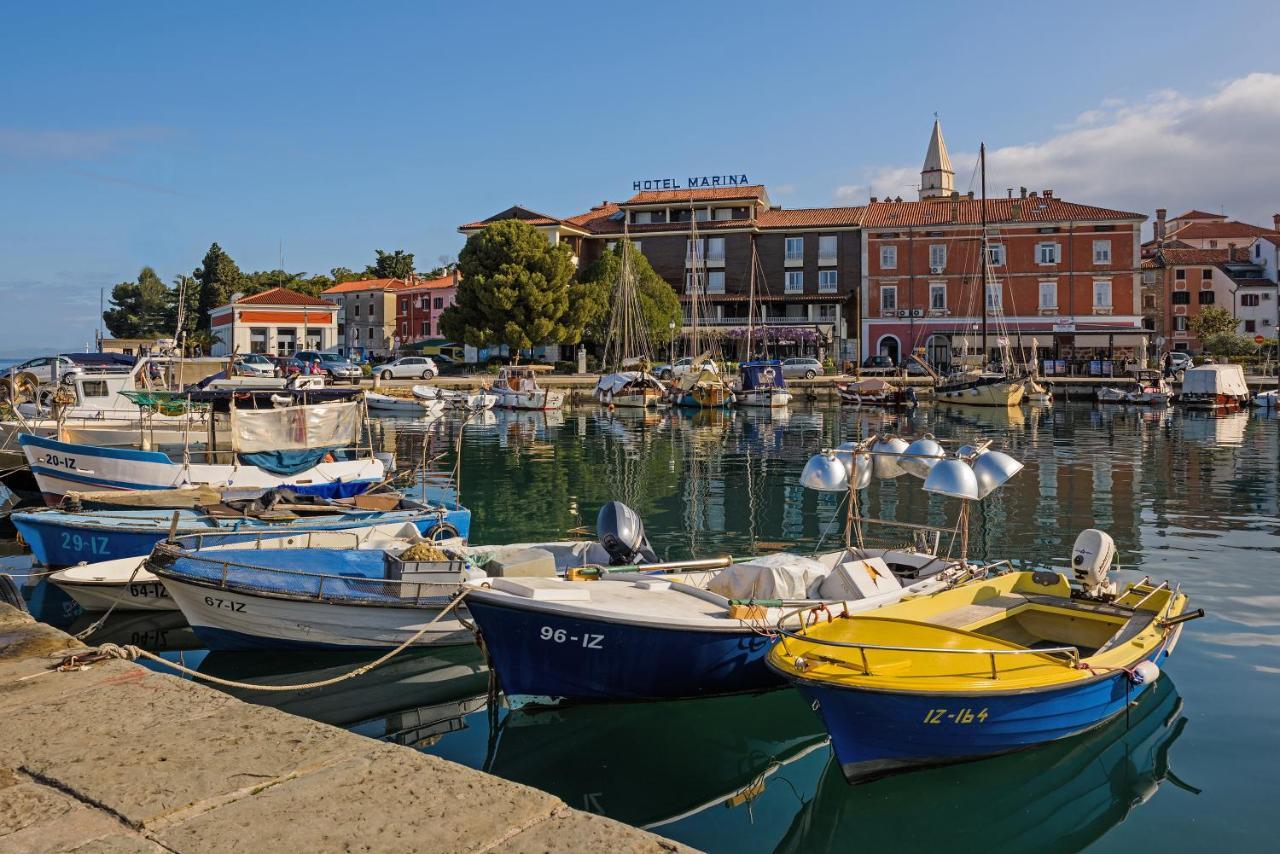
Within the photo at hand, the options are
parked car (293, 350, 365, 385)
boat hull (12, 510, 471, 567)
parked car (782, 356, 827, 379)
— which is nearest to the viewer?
boat hull (12, 510, 471, 567)

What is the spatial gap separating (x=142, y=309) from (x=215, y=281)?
1915 cm

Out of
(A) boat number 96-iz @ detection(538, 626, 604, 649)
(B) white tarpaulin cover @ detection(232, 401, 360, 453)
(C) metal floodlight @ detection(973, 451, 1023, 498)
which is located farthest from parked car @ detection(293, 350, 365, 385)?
(A) boat number 96-iz @ detection(538, 626, 604, 649)

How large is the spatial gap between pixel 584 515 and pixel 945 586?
42.7ft

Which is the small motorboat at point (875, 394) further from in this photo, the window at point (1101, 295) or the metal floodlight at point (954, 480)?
the metal floodlight at point (954, 480)

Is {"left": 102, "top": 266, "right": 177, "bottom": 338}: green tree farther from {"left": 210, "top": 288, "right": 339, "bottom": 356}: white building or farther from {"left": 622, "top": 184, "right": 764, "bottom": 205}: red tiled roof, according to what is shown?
{"left": 622, "top": 184, "right": 764, "bottom": 205}: red tiled roof

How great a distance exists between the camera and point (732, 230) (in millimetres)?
79062

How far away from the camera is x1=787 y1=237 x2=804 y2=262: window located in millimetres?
79750

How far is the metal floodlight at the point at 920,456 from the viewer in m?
13.5

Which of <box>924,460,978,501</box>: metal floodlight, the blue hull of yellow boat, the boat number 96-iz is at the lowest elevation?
the blue hull of yellow boat

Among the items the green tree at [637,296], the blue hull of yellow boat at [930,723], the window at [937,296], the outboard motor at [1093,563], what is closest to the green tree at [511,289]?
the green tree at [637,296]

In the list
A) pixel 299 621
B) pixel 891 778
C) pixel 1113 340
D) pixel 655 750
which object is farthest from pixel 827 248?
pixel 891 778

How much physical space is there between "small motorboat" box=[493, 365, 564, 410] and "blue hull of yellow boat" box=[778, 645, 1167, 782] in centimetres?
4939

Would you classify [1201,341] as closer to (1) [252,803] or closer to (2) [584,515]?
(2) [584,515]

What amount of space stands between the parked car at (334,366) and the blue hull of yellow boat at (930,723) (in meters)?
56.7
